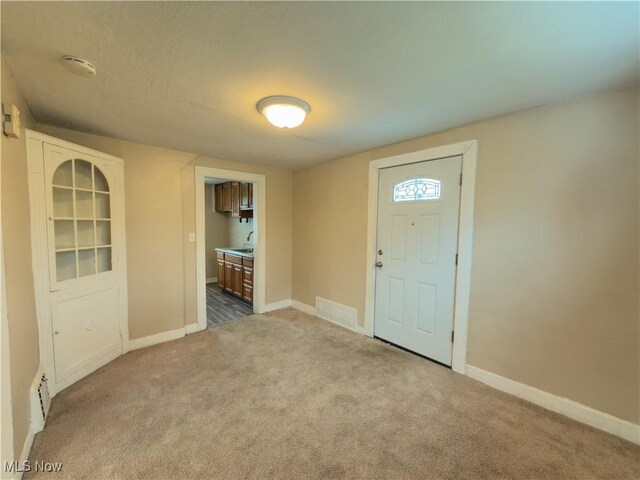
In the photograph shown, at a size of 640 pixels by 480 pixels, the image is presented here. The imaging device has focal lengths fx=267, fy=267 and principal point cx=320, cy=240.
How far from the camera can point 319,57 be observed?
1.40m

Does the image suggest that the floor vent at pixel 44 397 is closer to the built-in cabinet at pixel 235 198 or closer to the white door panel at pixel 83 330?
the white door panel at pixel 83 330

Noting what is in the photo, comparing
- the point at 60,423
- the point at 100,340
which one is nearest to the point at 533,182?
the point at 60,423

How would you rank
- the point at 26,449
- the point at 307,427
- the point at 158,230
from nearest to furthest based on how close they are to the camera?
the point at 26,449 < the point at 307,427 < the point at 158,230

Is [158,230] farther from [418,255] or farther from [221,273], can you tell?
[418,255]

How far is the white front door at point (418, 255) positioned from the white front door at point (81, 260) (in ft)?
9.06

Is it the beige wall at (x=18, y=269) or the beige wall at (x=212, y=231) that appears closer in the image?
the beige wall at (x=18, y=269)

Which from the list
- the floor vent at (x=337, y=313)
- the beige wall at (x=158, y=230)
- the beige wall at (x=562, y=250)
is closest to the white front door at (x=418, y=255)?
the beige wall at (x=562, y=250)

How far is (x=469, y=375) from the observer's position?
2.38m

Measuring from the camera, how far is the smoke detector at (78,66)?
55.9 inches

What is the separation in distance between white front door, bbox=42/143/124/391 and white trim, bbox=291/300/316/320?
228 cm

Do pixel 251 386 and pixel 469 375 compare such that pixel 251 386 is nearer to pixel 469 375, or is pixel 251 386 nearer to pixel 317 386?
pixel 317 386

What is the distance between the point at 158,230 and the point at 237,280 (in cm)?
195

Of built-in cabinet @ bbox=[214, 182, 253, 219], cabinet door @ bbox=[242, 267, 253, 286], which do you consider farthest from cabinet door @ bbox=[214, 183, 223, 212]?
cabinet door @ bbox=[242, 267, 253, 286]

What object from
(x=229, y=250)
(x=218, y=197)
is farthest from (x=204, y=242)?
(x=218, y=197)
